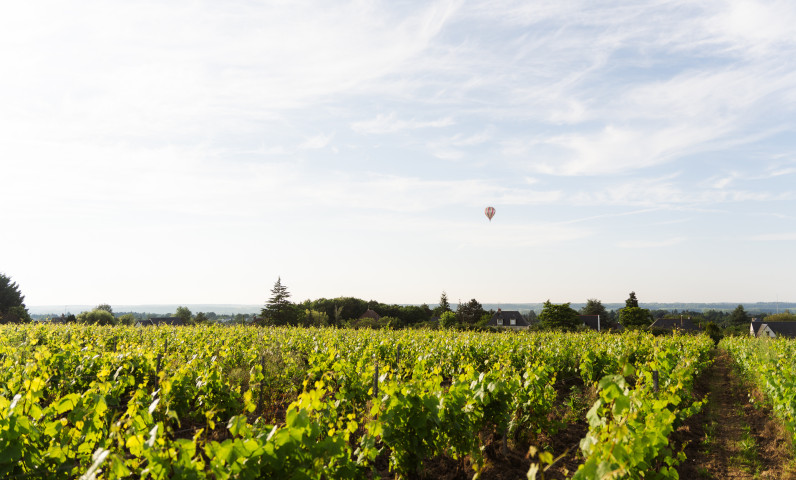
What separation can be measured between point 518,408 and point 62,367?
7.45m

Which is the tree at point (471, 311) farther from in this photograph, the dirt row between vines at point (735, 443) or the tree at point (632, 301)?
the dirt row between vines at point (735, 443)

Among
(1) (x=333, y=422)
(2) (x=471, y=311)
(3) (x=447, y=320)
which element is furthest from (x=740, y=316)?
(1) (x=333, y=422)

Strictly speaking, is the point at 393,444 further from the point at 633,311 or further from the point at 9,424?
the point at 633,311

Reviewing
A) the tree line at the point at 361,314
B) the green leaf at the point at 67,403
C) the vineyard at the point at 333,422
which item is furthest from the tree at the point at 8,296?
the green leaf at the point at 67,403

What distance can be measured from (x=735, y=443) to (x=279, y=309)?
44.0 meters

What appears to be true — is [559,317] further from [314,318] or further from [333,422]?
[333,422]

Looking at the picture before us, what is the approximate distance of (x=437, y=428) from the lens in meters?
4.67

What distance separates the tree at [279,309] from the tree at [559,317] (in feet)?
81.4

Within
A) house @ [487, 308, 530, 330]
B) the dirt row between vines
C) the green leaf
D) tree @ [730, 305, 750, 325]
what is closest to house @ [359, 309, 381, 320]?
house @ [487, 308, 530, 330]

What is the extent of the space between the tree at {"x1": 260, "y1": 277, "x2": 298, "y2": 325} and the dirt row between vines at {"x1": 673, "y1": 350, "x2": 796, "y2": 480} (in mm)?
40648

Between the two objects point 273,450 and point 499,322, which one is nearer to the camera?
point 273,450

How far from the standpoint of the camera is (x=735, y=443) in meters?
7.98

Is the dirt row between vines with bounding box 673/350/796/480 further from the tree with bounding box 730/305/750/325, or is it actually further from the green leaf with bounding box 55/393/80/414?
the tree with bounding box 730/305/750/325

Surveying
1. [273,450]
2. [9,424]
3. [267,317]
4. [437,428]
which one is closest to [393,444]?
[437,428]
